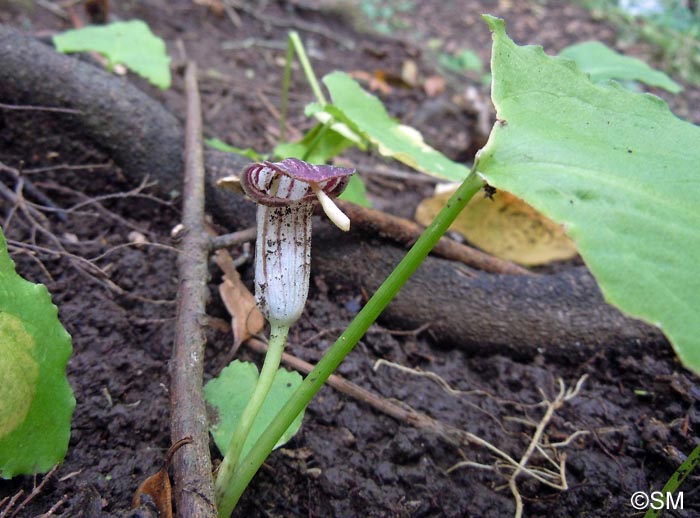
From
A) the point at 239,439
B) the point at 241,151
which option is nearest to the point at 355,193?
the point at 241,151

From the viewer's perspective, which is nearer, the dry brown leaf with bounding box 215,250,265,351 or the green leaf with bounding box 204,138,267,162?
the dry brown leaf with bounding box 215,250,265,351

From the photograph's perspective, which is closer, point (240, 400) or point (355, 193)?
point (240, 400)

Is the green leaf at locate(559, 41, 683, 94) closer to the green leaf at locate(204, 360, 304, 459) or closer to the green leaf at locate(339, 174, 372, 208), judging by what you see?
the green leaf at locate(339, 174, 372, 208)

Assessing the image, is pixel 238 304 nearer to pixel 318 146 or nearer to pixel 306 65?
pixel 318 146

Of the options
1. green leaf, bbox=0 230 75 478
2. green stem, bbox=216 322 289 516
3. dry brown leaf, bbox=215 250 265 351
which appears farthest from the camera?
dry brown leaf, bbox=215 250 265 351

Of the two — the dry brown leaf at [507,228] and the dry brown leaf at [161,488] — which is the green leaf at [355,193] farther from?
the dry brown leaf at [161,488]

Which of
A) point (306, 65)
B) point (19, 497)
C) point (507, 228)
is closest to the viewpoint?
point (19, 497)

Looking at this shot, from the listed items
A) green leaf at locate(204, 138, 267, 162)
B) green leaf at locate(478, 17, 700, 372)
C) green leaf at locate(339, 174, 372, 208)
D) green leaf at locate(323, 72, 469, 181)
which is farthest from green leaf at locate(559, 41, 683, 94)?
green leaf at locate(204, 138, 267, 162)
